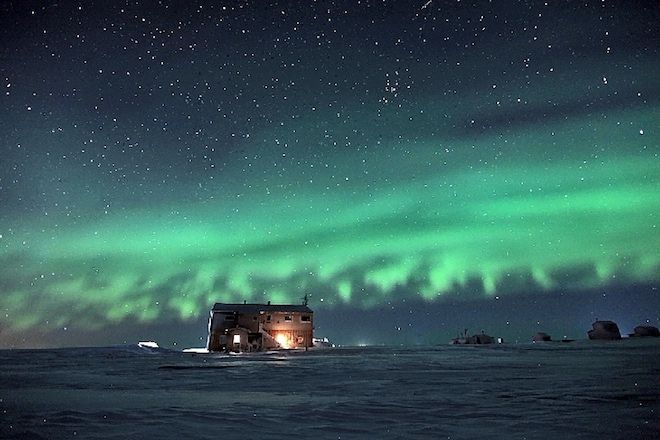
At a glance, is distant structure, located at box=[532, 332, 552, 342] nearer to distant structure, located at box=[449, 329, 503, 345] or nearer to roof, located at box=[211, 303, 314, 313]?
distant structure, located at box=[449, 329, 503, 345]

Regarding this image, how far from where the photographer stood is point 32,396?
1034 centimetres

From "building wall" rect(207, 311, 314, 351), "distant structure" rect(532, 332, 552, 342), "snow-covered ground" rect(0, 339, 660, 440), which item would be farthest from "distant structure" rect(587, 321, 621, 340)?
"snow-covered ground" rect(0, 339, 660, 440)

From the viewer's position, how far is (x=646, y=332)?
102 meters

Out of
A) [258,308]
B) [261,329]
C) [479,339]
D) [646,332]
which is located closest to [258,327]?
[261,329]

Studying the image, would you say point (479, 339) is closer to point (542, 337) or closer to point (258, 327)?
point (542, 337)

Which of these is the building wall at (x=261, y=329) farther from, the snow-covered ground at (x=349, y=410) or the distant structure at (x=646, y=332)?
the distant structure at (x=646, y=332)

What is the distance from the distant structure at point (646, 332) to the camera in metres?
102

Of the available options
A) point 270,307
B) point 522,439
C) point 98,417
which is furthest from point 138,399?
point 270,307

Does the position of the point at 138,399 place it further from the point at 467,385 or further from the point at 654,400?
the point at 654,400

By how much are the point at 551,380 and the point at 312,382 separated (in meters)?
6.77

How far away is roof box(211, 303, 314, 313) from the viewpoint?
6425 centimetres

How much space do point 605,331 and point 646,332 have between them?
14.8 meters

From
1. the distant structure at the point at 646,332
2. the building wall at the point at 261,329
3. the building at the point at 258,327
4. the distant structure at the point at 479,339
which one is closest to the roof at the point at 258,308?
the building at the point at 258,327

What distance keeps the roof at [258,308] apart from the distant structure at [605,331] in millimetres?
71398
